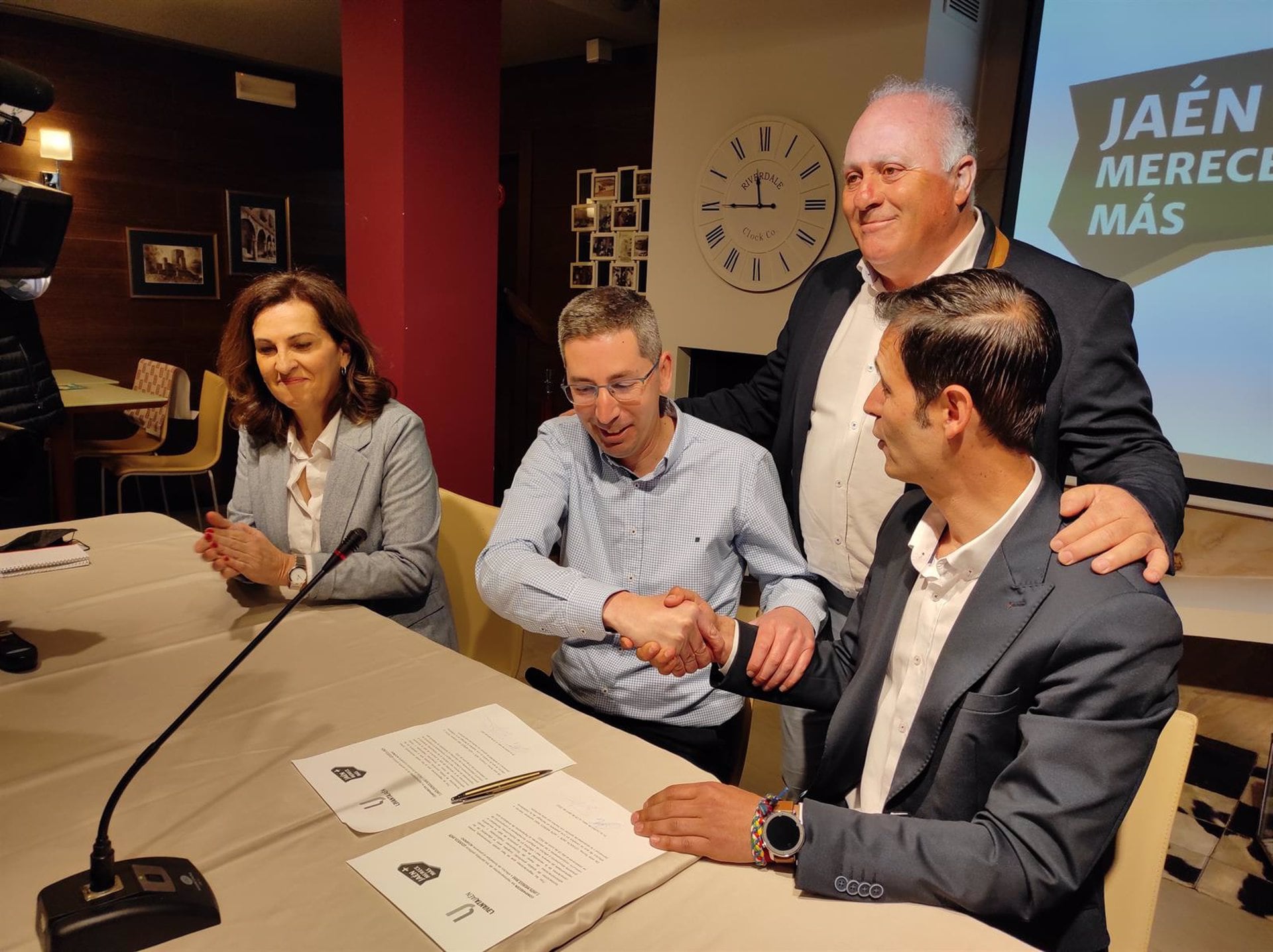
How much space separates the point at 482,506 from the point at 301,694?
2.67 ft

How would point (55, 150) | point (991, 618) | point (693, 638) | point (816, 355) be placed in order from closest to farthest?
point (991, 618)
point (693, 638)
point (816, 355)
point (55, 150)

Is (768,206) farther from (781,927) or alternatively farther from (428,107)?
(781,927)

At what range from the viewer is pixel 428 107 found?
3.39 metres

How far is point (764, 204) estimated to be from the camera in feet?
11.9

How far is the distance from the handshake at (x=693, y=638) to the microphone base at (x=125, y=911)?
696 millimetres

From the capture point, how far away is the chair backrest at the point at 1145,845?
1.21 m

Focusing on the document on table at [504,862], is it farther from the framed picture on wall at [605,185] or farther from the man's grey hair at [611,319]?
the framed picture on wall at [605,185]

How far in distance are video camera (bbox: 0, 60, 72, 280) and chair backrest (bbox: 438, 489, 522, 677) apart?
1.08 metres

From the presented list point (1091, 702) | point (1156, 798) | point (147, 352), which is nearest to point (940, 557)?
point (1091, 702)

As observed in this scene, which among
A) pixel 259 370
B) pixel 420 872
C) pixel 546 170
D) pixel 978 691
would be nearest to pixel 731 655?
pixel 978 691

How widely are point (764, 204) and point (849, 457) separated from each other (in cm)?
207

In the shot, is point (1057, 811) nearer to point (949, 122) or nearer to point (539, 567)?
point (539, 567)

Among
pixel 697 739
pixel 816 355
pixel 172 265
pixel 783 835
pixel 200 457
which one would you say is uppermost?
pixel 172 265

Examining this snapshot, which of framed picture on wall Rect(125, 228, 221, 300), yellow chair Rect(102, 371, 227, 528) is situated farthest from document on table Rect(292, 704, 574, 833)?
framed picture on wall Rect(125, 228, 221, 300)
